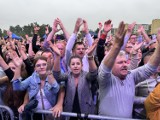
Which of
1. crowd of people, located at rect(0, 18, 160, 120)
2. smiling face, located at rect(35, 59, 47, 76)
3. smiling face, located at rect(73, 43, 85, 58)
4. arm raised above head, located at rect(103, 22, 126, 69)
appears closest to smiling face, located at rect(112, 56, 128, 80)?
crowd of people, located at rect(0, 18, 160, 120)

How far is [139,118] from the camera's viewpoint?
355cm

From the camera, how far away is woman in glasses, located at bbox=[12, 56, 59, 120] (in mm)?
3663

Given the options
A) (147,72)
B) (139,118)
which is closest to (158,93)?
(147,72)

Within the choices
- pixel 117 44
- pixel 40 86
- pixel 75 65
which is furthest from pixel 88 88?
pixel 117 44

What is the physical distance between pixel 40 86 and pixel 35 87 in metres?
0.07

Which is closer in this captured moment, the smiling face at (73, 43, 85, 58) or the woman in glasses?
the woman in glasses

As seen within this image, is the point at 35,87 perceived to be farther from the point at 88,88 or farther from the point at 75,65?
the point at 88,88

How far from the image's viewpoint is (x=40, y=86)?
12.4 feet

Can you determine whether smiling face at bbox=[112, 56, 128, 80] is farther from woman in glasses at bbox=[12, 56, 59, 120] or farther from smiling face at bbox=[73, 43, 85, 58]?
smiling face at bbox=[73, 43, 85, 58]

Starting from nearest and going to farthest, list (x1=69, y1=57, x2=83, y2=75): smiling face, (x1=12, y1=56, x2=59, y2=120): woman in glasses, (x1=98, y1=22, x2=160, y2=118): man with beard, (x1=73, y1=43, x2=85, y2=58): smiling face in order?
(x1=98, y1=22, x2=160, y2=118): man with beard < (x1=12, y1=56, x2=59, y2=120): woman in glasses < (x1=69, y1=57, x2=83, y2=75): smiling face < (x1=73, y1=43, x2=85, y2=58): smiling face

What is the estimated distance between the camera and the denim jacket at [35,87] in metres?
3.67

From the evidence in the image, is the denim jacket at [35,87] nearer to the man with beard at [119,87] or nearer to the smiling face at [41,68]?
the smiling face at [41,68]

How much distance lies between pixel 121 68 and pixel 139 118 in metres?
0.73

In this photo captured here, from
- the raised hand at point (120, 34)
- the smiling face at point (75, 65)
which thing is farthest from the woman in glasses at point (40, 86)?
the raised hand at point (120, 34)
